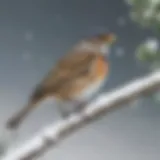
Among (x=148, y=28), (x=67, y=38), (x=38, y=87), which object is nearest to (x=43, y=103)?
(x=38, y=87)

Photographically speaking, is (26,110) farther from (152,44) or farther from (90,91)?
(152,44)

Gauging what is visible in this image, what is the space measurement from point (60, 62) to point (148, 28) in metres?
0.27

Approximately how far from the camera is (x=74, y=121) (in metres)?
2.17

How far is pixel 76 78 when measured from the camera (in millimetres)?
2152

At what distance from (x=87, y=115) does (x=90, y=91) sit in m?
0.07

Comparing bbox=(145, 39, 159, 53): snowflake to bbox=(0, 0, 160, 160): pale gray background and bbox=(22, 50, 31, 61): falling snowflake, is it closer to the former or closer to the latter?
bbox=(0, 0, 160, 160): pale gray background

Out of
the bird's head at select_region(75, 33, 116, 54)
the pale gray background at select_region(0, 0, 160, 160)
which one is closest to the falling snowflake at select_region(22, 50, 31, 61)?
the pale gray background at select_region(0, 0, 160, 160)

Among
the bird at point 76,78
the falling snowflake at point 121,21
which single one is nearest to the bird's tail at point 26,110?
the bird at point 76,78

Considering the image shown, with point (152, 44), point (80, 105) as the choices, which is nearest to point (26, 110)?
point (80, 105)

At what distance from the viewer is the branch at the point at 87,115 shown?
2.13 m

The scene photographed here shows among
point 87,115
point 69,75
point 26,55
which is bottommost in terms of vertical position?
point 87,115

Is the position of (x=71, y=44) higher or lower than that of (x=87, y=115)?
higher

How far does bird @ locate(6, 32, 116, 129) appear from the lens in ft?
7.04

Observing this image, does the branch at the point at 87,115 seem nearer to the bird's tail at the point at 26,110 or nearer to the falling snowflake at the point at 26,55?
the bird's tail at the point at 26,110
